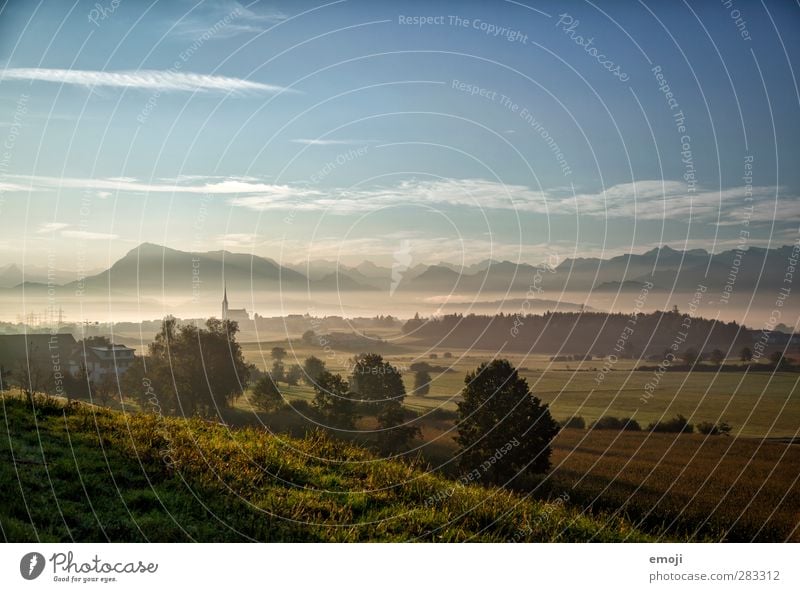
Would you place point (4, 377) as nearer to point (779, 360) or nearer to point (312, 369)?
point (312, 369)

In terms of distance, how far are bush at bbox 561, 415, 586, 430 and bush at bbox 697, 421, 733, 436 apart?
158 centimetres

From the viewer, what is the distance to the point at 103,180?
9898 millimetres

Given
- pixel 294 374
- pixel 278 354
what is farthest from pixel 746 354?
pixel 278 354

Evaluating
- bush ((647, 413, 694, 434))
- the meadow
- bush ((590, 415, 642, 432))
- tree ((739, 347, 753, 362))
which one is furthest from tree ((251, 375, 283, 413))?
tree ((739, 347, 753, 362))

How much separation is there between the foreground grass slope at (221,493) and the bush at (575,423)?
143 centimetres

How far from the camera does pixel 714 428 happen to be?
10.1 meters

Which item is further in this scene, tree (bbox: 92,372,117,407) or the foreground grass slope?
tree (bbox: 92,372,117,407)

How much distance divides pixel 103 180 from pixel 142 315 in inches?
75.1

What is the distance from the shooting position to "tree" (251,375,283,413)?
9961mm

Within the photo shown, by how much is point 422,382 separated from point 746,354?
15.1ft

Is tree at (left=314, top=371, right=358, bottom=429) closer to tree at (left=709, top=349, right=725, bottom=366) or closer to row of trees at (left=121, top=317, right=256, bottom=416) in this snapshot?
row of trees at (left=121, top=317, right=256, bottom=416)

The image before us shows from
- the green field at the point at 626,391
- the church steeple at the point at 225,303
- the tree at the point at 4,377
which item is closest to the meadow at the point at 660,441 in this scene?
the green field at the point at 626,391
